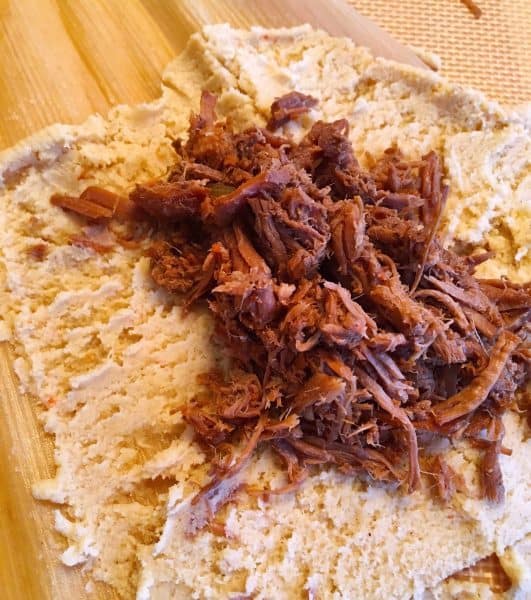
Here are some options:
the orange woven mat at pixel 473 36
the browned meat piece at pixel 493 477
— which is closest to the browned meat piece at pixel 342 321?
the browned meat piece at pixel 493 477

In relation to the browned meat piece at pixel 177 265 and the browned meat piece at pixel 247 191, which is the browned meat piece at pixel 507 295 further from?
the browned meat piece at pixel 177 265

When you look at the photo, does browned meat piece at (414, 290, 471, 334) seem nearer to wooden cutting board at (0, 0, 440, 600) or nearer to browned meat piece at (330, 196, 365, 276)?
browned meat piece at (330, 196, 365, 276)

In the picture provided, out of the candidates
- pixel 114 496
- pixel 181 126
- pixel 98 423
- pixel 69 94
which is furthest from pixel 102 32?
pixel 114 496

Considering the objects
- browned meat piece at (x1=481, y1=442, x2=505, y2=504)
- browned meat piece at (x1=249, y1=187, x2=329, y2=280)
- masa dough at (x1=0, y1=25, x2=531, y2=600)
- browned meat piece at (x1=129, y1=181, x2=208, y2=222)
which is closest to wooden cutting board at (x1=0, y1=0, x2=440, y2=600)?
masa dough at (x1=0, y1=25, x2=531, y2=600)

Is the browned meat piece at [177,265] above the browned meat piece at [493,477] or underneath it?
above

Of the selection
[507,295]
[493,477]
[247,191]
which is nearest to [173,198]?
[247,191]

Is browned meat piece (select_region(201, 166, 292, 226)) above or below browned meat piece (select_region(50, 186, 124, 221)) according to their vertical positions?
above

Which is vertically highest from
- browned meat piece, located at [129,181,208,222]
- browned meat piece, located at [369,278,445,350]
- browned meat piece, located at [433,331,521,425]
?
browned meat piece, located at [129,181,208,222]
